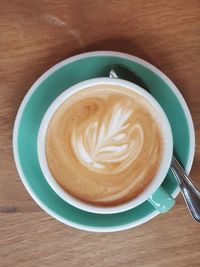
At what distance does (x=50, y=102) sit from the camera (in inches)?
38.9

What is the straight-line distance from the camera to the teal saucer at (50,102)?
38.2 inches

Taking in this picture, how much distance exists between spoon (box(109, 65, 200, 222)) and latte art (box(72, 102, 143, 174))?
6cm

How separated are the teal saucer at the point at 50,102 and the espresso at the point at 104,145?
0.06 m

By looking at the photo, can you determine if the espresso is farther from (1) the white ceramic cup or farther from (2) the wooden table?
(2) the wooden table

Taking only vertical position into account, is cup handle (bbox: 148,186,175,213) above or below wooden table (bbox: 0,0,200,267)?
below

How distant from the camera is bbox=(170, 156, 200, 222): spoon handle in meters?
0.98

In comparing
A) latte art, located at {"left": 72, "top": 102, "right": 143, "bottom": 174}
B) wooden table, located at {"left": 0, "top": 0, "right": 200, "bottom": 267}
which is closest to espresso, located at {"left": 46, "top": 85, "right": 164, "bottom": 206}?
latte art, located at {"left": 72, "top": 102, "right": 143, "bottom": 174}

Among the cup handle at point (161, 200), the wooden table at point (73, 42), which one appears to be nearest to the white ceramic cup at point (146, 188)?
the cup handle at point (161, 200)

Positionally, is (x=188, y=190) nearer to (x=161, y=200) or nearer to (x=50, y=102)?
(x=161, y=200)

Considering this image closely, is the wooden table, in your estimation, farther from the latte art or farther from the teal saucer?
the latte art

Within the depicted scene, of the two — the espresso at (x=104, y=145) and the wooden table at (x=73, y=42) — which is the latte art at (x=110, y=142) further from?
the wooden table at (x=73, y=42)

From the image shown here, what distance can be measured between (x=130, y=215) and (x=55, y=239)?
6.5 inches

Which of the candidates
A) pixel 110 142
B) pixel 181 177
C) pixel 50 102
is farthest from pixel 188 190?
pixel 50 102

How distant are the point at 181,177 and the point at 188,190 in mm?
30
